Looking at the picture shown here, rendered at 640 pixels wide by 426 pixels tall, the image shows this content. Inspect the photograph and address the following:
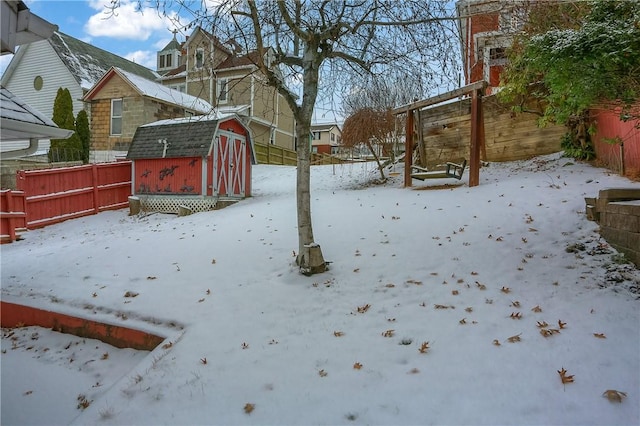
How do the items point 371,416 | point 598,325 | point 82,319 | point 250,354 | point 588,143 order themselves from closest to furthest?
point 371,416
point 598,325
point 250,354
point 82,319
point 588,143

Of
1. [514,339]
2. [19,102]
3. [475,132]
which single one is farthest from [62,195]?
[514,339]

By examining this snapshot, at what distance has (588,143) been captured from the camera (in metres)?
7.89

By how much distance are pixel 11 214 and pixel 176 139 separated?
4464mm

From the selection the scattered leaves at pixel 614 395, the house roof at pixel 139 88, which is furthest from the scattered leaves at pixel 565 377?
the house roof at pixel 139 88

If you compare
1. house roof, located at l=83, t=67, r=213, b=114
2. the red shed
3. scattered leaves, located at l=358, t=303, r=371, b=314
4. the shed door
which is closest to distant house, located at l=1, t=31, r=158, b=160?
house roof, located at l=83, t=67, r=213, b=114

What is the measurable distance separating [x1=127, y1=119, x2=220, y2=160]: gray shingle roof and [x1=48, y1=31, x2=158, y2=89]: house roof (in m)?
9.69

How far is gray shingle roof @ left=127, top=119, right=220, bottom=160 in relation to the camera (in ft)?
35.0

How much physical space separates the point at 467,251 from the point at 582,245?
4.17 ft

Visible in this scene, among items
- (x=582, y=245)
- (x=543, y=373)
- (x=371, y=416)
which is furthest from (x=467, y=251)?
(x=371, y=416)

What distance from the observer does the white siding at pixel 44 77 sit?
1845cm

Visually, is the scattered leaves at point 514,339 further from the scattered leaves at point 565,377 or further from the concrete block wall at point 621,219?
the concrete block wall at point 621,219

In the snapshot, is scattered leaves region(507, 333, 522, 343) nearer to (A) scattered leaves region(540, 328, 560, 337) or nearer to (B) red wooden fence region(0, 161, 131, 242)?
(A) scattered leaves region(540, 328, 560, 337)

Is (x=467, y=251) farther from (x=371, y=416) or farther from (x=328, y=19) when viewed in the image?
(x=328, y=19)

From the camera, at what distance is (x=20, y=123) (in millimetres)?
3354
